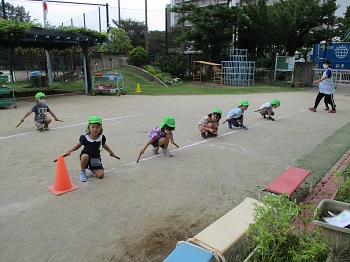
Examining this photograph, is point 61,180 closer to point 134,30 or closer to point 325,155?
point 325,155

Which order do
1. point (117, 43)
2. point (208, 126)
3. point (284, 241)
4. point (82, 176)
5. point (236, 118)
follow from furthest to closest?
1. point (117, 43)
2. point (236, 118)
3. point (208, 126)
4. point (82, 176)
5. point (284, 241)

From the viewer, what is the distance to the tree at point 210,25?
23.7m

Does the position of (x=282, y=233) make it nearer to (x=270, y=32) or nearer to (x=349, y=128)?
(x=349, y=128)

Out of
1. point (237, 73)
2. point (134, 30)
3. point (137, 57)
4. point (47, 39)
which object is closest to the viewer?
point (47, 39)

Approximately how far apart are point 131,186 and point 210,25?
68.8 ft

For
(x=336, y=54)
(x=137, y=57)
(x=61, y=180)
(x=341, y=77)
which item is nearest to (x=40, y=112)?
(x=61, y=180)

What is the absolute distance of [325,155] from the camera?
247 inches

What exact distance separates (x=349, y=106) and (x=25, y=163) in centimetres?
1311

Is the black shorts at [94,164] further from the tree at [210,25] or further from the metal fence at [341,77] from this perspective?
the metal fence at [341,77]

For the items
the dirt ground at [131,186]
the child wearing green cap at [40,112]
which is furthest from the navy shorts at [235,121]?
the child wearing green cap at [40,112]

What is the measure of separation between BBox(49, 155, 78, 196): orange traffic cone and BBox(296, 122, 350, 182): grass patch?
3.89m

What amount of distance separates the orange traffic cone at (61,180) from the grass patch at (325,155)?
3888 millimetres

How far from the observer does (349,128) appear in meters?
9.02

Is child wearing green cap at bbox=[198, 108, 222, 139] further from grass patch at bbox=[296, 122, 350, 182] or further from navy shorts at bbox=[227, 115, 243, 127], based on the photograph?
grass patch at bbox=[296, 122, 350, 182]
